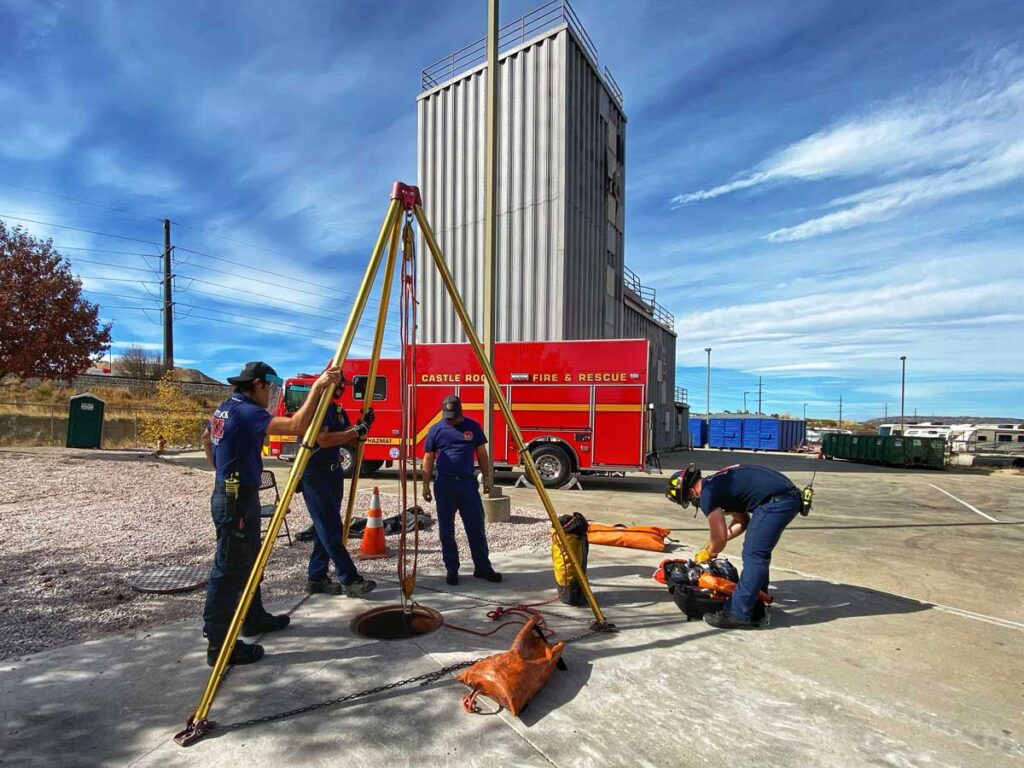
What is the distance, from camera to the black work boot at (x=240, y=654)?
123 inches

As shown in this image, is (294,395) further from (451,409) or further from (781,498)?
(781,498)

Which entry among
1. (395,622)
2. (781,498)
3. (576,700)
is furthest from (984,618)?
(395,622)

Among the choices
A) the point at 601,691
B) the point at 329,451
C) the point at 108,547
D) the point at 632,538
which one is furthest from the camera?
the point at 632,538

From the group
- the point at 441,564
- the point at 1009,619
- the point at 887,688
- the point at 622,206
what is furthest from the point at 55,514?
the point at 622,206

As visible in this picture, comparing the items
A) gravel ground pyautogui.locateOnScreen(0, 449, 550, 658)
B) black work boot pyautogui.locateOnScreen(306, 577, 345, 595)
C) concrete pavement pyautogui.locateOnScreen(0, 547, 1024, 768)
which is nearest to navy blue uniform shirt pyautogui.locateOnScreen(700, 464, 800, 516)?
concrete pavement pyautogui.locateOnScreen(0, 547, 1024, 768)

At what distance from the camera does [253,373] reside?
3.42 m

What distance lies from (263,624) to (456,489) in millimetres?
1869

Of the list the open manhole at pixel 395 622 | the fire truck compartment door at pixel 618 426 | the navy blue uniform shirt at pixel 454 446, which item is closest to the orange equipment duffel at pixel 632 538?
the navy blue uniform shirt at pixel 454 446

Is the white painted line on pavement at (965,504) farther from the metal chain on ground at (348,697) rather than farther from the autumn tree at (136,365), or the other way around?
the autumn tree at (136,365)

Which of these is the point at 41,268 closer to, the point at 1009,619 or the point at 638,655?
the point at 638,655

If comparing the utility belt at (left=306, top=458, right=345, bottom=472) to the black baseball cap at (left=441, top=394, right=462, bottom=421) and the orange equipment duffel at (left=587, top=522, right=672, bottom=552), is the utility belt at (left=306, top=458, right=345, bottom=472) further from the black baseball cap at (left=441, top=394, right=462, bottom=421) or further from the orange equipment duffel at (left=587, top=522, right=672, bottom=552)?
→ the orange equipment duffel at (left=587, top=522, right=672, bottom=552)

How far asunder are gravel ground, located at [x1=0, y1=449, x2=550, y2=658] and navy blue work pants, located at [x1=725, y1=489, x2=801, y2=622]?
267cm

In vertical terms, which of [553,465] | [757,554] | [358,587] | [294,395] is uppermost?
[294,395]

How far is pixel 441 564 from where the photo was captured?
5574mm
